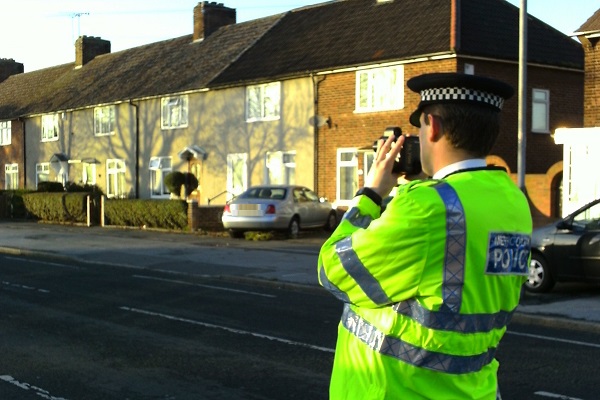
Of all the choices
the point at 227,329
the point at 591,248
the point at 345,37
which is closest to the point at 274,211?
the point at 345,37

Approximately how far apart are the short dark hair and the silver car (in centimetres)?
2249

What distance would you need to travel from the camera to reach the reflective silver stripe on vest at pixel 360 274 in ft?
9.04

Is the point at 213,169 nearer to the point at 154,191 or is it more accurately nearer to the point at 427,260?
the point at 154,191

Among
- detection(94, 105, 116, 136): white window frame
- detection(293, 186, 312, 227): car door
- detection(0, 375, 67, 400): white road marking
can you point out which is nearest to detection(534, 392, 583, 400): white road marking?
detection(0, 375, 67, 400): white road marking

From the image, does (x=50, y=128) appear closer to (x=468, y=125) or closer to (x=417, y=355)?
(x=468, y=125)

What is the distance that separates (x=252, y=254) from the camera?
70.5 ft

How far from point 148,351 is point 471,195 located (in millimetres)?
7129

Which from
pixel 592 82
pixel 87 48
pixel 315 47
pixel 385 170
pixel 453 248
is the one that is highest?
pixel 87 48

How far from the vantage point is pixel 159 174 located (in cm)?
3812

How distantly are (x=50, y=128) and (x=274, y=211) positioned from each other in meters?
23.2

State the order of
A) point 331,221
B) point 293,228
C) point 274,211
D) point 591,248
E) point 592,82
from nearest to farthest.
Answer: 1. point 591,248
2. point 592,82
3. point 274,211
4. point 293,228
5. point 331,221

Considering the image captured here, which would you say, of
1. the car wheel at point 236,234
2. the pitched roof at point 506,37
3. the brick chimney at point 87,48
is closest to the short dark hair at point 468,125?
the pitched roof at point 506,37

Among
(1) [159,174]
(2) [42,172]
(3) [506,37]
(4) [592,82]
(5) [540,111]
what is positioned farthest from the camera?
(2) [42,172]

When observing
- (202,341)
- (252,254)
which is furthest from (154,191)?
(202,341)
